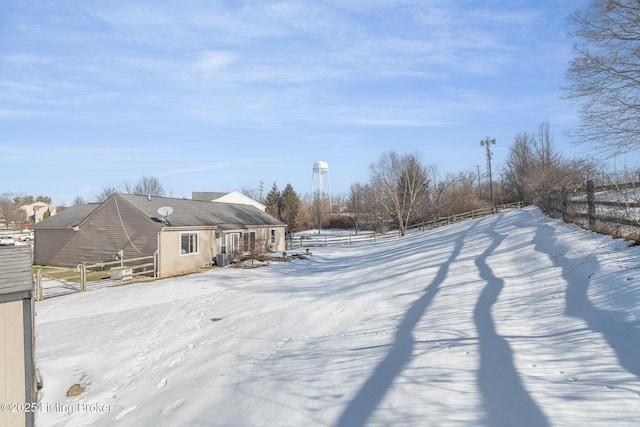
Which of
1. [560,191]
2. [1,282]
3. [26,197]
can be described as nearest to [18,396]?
[1,282]

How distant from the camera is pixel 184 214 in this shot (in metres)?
22.5

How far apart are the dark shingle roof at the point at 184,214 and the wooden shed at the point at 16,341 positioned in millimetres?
14045

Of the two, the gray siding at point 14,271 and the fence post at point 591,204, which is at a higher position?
the fence post at point 591,204

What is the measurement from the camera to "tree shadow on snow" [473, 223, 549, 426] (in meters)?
3.42

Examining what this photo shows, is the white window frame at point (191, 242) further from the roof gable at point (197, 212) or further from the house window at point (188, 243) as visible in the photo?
the roof gable at point (197, 212)

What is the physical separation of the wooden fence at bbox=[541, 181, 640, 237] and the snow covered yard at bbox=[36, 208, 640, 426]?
1.46 feet

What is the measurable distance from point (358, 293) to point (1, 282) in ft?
25.8

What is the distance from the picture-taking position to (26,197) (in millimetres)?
107062

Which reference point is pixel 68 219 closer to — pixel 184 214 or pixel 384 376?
pixel 184 214

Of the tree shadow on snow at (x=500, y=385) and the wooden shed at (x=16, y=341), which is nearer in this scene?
the tree shadow on snow at (x=500, y=385)

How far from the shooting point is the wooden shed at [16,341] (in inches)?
225

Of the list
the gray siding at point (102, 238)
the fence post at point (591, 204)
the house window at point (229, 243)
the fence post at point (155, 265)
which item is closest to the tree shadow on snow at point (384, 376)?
the fence post at point (591, 204)

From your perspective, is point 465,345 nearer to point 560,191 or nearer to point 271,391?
point 271,391

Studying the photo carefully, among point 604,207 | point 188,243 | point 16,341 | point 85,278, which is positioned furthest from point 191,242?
point 604,207
